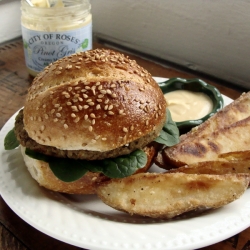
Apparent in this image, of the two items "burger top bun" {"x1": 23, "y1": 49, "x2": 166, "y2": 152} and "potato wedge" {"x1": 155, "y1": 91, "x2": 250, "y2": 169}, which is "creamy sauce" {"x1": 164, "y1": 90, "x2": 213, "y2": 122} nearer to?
"potato wedge" {"x1": 155, "y1": 91, "x2": 250, "y2": 169}

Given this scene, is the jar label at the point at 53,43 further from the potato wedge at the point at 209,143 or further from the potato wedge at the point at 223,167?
the potato wedge at the point at 223,167

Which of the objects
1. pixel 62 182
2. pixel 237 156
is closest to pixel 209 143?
pixel 237 156

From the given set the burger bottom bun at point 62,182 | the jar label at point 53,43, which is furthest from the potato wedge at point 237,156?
the jar label at point 53,43

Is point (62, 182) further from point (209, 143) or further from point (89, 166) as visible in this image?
point (209, 143)

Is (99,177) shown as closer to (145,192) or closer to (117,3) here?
(145,192)

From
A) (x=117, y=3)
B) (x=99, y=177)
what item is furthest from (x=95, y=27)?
(x=99, y=177)

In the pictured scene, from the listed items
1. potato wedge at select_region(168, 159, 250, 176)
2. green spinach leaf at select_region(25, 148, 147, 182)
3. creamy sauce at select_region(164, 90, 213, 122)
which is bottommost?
creamy sauce at select_region(164, 90, 213, 122)

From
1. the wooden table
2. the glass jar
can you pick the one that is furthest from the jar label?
the wooden table
